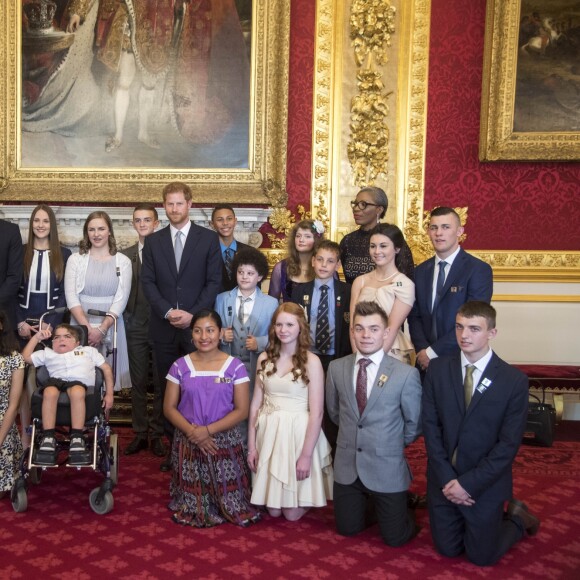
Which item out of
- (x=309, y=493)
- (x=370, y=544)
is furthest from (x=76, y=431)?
(x=370, y=544)

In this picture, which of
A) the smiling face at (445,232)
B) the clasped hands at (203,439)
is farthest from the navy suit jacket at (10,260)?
the smiling face at (445,232)

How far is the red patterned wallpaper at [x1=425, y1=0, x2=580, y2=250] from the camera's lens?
6.85 meters

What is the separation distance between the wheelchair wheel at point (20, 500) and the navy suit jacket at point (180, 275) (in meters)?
1.35

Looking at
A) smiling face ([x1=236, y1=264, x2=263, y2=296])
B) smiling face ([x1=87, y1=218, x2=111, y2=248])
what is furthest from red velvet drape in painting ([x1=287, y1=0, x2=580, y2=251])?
smiling face ([x1=236, y1=264, x2=263, y2=296])

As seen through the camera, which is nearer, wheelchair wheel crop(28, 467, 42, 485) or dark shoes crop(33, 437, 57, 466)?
dark shoes crop(33, 437, 57, 466)

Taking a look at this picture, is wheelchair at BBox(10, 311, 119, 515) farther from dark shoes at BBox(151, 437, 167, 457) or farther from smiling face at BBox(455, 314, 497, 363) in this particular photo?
smiling face at BBox(455, 314, 497, 363)

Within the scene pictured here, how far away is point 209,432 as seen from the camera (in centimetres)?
412

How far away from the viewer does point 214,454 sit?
13.5 ft

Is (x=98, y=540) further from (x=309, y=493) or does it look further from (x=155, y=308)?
(x=155, y=308)

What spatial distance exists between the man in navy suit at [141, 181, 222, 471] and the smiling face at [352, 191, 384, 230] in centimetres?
101

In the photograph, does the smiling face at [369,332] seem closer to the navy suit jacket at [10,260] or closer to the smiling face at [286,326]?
the smiling face at [286,326]

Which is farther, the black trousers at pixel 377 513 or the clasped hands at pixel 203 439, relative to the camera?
the clasped hands at pixel 203 439

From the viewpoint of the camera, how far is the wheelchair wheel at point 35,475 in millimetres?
4570

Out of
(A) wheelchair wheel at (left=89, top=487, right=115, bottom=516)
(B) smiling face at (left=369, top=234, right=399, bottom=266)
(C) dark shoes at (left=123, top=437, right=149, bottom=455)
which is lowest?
(C) dark shoes at (left=123, top=437, right=149, bottom=455)
